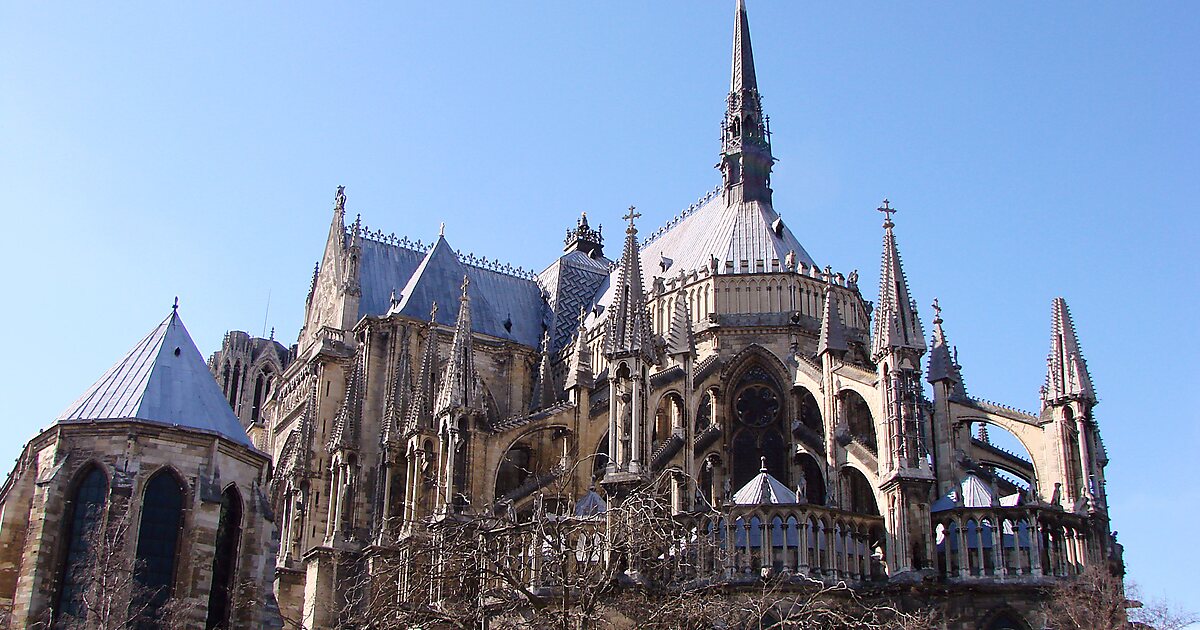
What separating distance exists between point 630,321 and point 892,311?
7.03m

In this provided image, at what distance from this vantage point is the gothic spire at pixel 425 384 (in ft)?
138

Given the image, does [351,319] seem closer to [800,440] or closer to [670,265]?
[670,265]

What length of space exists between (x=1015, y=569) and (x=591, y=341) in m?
20.9

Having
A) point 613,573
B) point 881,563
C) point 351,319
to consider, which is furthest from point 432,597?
point 351,319

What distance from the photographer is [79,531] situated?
108ft

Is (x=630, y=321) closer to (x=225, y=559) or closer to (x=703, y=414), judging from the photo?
(x=703, y=414)

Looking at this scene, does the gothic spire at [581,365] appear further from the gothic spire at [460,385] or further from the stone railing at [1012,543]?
the stone railing at [1012,543]

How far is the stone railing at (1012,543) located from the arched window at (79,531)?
20578mm

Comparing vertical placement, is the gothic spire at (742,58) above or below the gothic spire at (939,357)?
above

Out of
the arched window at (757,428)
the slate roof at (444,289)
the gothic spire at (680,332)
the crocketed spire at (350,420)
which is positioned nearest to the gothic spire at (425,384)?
the crocketed spire at (350,420)

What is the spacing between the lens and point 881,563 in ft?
108

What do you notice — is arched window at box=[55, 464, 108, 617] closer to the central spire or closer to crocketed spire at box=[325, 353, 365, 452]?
crocketed spire at box=[325, 353, 365, 452]

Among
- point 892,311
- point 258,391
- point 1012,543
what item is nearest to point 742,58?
point 892,311

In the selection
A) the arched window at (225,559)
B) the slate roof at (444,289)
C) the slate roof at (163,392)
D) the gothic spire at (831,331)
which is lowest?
the arched window at (225,559)
